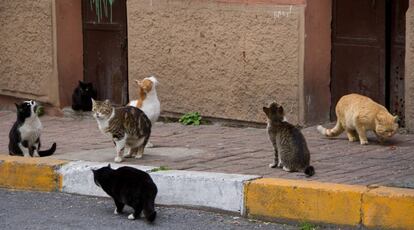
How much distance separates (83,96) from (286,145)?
4.40m

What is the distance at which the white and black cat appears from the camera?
9844 millimetres

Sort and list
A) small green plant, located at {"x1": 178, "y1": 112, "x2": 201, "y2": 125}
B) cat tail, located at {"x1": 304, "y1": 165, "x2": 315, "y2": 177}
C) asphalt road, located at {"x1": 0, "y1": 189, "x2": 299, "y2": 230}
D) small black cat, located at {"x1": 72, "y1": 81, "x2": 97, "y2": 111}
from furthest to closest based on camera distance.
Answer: small black cat, located at {"x1": 72, "y1": 81, "x2": 97, "y2": 111}, small green plant, located at {"x1": 178, "y1": 112, "x2": 201, "y2": 125}, cat tail, located at {"x1": 304, "y1": 165, "x2": 315, "y2": 177}, asphalt road, located at {"x1": 0, "y1": 189, "x2": 299, "y2": 230}

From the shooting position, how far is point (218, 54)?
11.3 m

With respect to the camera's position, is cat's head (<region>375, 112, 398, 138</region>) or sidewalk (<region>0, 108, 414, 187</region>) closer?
sidewalk (<region>0, 108, 414, 187</region>)

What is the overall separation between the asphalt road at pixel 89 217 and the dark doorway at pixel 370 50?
3.34m

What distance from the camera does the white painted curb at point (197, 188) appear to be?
811 centimetres

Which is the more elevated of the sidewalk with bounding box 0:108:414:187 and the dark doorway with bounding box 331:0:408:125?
the dark doorway with bounding box 331:0:408:125

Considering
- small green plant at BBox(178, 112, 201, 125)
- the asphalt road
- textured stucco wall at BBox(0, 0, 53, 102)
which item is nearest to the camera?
the asphalt road

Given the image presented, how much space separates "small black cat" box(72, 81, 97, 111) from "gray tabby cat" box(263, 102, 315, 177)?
4.16 meters

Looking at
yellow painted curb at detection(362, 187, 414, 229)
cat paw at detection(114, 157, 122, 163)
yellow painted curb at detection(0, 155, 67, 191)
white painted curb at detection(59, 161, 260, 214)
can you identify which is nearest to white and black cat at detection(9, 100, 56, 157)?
yellow painted curb at detection(0, 155, 67, 191)

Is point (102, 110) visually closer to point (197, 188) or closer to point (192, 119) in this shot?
point (197, 188)

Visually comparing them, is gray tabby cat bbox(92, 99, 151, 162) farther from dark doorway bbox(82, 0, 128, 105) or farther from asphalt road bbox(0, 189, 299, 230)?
dark doorway bbox(82, 0, 128, 105)

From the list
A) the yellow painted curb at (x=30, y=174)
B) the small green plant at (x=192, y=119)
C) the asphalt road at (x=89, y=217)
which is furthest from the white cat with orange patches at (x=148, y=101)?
the asphalt road at (x=89, y=217)

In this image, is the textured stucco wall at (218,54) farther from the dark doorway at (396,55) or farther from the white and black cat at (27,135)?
the white and black cat at (27,135)
